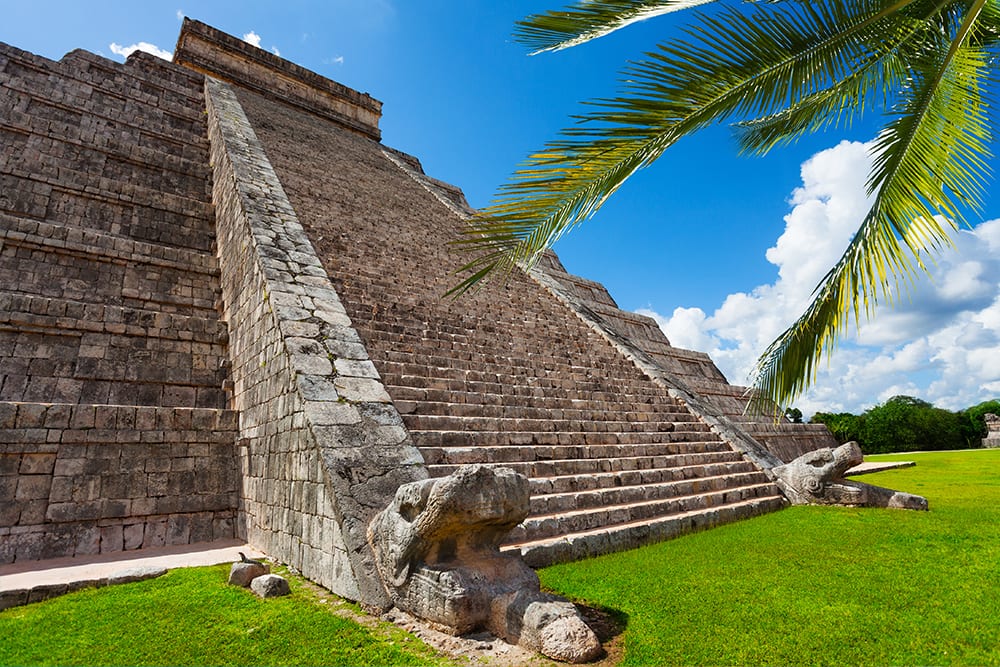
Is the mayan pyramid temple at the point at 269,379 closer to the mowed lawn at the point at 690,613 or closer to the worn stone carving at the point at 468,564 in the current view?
the worn stone carving at the point at 468,564

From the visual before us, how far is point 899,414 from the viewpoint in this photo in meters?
30.5

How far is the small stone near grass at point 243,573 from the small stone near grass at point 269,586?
11cm

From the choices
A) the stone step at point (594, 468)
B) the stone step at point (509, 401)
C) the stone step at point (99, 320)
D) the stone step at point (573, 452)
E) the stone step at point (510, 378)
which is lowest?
the stone step at point (594, 468)

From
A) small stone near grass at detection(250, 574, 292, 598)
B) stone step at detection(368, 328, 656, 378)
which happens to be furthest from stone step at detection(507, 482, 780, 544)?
stone step at detection(368, 328, 656, 378)

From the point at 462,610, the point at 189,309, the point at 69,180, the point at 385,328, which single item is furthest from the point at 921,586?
the point at 69,180

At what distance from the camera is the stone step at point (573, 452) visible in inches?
208

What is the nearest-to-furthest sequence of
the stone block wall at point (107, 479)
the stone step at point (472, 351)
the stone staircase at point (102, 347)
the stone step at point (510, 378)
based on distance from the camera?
1. the stone block wall at point (107, 479)
2. the stone staircase at point (102, 347)
3. the stone step at point (510, 378)
4. the stone step at point (472, 351)

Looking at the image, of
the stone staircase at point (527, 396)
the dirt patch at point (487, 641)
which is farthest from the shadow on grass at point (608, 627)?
the stone staircase at point (527, 396)

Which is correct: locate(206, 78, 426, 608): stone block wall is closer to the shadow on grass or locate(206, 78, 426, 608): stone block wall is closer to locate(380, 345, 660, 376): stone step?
locate(380, 345, 660, 376): stone step

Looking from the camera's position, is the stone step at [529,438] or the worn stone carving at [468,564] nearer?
the worn stone carving at [468,564]

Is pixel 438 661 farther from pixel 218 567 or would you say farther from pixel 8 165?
pixel 8 165

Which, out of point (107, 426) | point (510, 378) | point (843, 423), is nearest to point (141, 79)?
point (107, 426)

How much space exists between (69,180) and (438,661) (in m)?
9.56

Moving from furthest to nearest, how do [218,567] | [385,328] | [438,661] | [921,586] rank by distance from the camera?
[385,328], [218,567], [921,586], [438,661]
